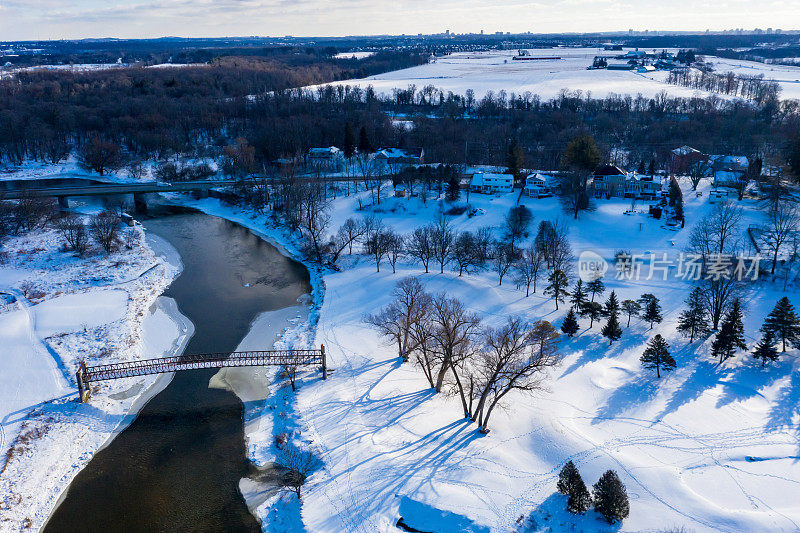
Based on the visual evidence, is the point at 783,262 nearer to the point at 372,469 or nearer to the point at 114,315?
the point at 372,469

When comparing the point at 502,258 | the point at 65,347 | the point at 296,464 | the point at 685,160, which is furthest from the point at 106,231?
the point at 685,160

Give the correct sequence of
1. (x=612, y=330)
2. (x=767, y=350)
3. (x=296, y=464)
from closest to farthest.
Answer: (x=296, y=464) → (x=767, y=350) → (x=612, y=330)

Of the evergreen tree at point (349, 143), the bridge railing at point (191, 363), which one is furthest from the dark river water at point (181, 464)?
the evergreen tree at point (349, 143)

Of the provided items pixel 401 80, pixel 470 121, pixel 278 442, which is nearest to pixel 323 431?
pixel 278 442

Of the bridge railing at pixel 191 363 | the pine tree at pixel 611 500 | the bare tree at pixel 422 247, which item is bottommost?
the bridge railing at pixel 191 363

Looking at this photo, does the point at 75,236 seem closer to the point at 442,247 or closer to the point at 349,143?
the point at 442,247

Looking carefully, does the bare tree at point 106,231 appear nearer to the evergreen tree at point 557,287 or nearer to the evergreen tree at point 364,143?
the evergreen tree at point 364,143
